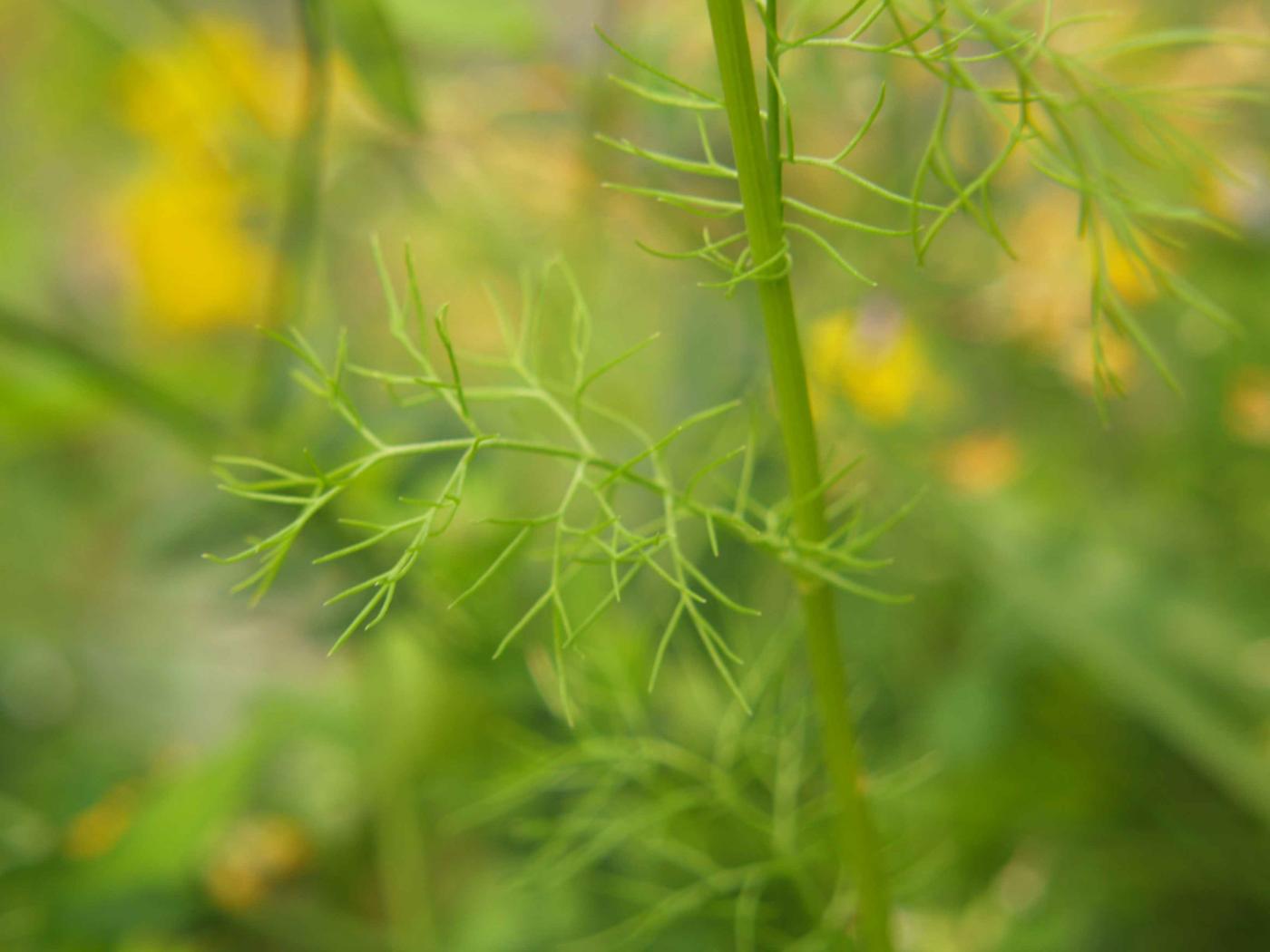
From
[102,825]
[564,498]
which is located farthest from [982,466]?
[102,825]

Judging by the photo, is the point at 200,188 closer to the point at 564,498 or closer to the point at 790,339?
the point at 564,498

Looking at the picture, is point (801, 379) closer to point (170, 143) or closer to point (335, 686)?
point (335, 686)

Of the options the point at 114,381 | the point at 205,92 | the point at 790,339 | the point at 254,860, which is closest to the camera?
the point at 790,339

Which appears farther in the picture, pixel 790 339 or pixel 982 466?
pixel 982 466

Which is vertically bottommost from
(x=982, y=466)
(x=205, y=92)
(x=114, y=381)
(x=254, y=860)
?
(x=254, y=860)

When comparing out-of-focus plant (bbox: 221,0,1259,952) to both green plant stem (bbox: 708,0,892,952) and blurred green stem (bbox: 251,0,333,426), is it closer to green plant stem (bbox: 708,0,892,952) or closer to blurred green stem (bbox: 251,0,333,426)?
green plant stem (bbox: 708,0,892,952)

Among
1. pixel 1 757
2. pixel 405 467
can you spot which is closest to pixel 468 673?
pixel 405 467

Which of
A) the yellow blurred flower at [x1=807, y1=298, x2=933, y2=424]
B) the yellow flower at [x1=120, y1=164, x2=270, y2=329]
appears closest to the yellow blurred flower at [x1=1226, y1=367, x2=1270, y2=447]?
the yellow blurred flower at [x1=807, y1=298, x2=933, y2=424]
